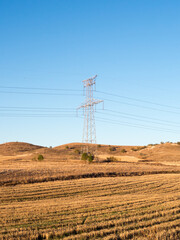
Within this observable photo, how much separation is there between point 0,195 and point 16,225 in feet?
34.7

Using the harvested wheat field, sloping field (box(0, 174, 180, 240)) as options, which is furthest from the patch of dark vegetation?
sloping field (box(0, 174, 180, 240))

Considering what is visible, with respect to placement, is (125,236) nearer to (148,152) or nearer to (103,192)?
(103,192)

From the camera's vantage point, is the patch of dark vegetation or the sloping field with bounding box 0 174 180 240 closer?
the sloping field with bounding box 0 174 180 240

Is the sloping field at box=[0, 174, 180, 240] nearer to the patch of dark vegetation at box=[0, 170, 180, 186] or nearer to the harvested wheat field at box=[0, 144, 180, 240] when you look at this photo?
the harvested wheat field at box=[0, 144, 180, 240]

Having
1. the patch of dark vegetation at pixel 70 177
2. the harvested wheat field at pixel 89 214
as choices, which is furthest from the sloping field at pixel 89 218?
the patch of dark vegetation at pixel 70 177

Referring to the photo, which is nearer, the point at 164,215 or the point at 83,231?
the point at 83,231

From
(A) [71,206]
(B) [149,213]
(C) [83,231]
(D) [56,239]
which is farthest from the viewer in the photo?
(A) [71,206]

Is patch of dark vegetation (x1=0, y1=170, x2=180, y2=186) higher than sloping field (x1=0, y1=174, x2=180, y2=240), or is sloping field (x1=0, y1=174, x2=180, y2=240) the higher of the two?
patch of dark vegetation (x1=0, y1=170, x2=180, y2=186)

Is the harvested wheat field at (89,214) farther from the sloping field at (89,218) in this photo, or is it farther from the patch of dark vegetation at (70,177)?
the patch of dark vegetation at (70,177)

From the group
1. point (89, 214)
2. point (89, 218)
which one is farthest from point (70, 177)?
point (89, 218)

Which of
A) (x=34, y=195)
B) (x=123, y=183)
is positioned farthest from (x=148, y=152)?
(x=34, y=195)

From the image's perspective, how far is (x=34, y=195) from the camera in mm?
25234

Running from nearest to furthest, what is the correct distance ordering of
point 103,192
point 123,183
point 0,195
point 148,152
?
point 0,195
point 103,192
point 123,183
point 148,152

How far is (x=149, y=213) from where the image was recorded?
17.2m
